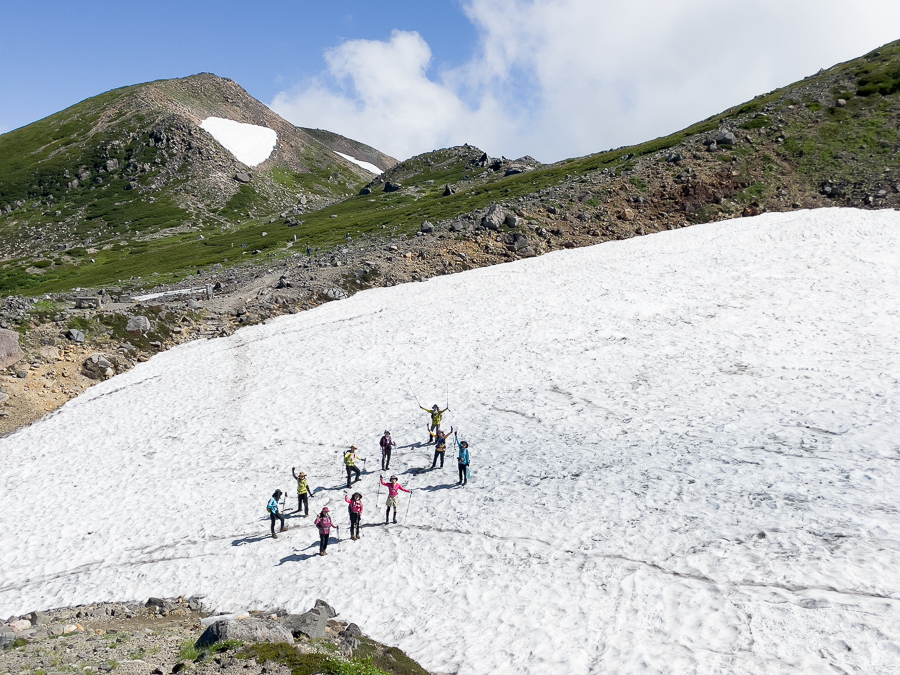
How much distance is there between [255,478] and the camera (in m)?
25.3

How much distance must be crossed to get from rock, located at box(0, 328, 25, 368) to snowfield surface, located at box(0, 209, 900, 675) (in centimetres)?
623

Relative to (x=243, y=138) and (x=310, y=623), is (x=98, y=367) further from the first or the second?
(x=243, y=138)

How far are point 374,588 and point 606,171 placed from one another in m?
62.4

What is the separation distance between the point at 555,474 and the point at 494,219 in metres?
42.3

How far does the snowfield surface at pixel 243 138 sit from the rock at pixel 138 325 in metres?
132

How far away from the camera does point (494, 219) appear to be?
59469mm

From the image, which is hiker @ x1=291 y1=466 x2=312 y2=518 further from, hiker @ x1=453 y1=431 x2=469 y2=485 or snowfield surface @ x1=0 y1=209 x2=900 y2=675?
hiker @ x1=453 y1=431 x2=469 y2=485

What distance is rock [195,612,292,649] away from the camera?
12.6m

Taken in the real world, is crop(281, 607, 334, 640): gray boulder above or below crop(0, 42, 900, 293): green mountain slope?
below

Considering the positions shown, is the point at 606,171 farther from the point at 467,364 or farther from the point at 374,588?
the point at 374,588

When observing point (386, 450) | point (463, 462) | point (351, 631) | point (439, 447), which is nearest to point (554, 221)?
point (439, 447)

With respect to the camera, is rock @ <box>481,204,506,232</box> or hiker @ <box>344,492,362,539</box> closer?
hiker @ <box>344,492,362,539</box>

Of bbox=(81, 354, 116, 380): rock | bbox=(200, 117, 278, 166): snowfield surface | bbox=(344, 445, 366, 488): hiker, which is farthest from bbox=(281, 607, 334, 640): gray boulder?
bbox=(200, 117, 278, 166): snowfield surface

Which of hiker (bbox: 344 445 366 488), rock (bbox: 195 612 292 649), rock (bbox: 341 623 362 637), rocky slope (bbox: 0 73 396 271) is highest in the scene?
rocky slope (bbox: 0 73 396 271)
